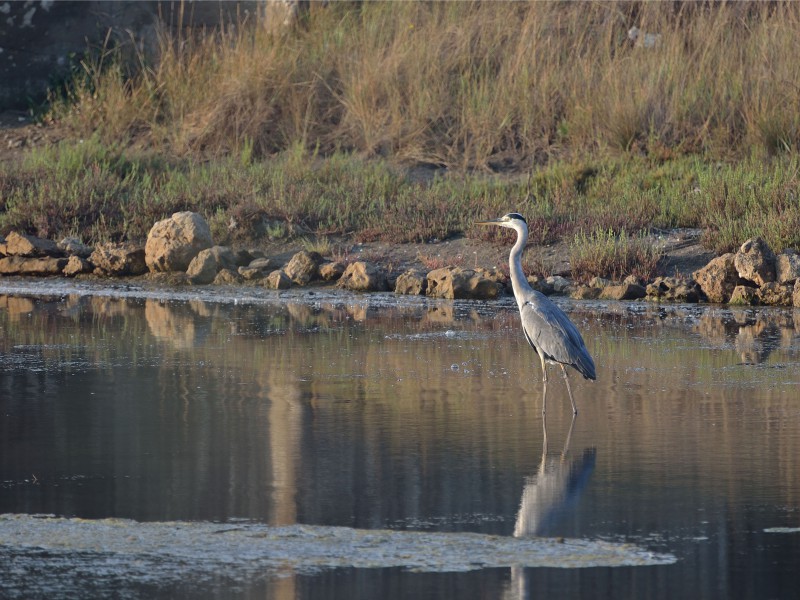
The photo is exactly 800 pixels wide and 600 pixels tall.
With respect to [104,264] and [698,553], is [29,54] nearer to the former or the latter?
[104,264]

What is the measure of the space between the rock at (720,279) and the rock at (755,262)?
11cm

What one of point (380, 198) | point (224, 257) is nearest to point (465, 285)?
point (224, 257)

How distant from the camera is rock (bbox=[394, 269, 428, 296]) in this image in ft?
45.8

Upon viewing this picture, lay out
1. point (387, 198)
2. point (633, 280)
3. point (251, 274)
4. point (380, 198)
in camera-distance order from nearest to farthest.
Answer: point (633, 280) < point (251, 274) < point (380, 198) < point (387, 198)

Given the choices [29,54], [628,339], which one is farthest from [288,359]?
[29,54]

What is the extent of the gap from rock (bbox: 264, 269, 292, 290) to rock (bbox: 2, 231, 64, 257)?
266 centimetres

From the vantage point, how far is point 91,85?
67.5 feet

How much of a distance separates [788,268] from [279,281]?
4957 mm

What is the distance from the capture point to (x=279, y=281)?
14.5 meters

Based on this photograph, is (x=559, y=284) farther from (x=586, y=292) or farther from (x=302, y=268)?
(x=302, y=268)

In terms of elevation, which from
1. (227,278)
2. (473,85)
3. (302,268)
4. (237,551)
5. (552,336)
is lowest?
(237,551)

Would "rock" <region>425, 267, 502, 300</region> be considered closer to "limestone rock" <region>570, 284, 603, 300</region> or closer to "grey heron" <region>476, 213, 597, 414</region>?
"limestone rock" <region>570, 284, 603, 300</region>

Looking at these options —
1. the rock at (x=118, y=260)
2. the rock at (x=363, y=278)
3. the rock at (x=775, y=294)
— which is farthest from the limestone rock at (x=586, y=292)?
the rock at (x=118, y=260)

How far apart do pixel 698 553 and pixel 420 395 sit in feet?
11.4
